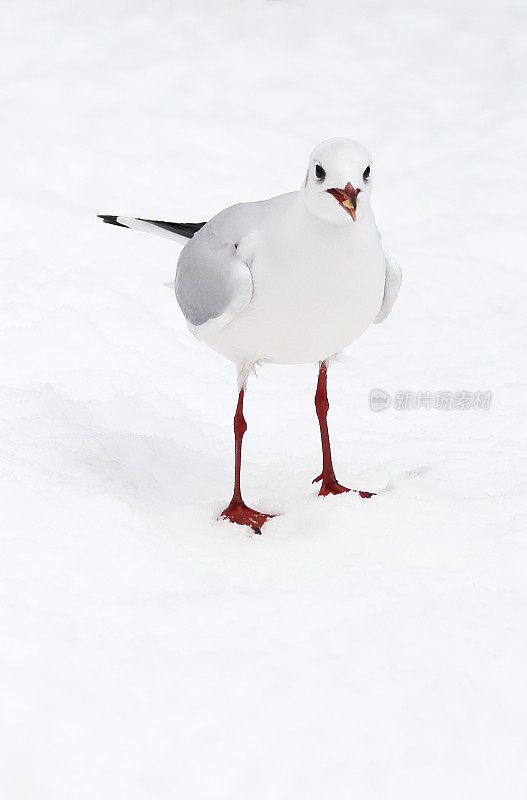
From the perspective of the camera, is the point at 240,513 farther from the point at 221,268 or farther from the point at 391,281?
the point at 391,281

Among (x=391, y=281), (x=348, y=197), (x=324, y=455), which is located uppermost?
(x=348, y=197)

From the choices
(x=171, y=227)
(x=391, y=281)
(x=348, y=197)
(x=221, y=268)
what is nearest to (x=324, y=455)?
(x=391, y=281)

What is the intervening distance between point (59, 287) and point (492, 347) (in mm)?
2830

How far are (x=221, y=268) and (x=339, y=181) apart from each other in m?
0.65

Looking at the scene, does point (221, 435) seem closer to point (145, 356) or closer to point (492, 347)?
point (145, 356)

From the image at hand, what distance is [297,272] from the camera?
3967 millimetres

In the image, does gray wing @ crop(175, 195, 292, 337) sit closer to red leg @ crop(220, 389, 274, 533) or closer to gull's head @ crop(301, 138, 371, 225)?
gull's head @ crop(301, 138, 371, 225)

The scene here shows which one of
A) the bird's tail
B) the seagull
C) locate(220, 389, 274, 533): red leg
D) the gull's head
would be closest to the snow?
locate(220, 389, 274, 533): red leg

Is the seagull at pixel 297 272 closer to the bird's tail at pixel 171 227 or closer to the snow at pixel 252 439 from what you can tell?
the bird's tail at pixel 171 227

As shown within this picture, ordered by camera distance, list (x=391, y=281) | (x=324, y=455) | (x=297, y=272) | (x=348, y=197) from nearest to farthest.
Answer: (x=348, y=197)
(x=297, y=272)
(x=391, y=281)
(x=324, y=455)

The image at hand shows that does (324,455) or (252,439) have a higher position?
(324,455)

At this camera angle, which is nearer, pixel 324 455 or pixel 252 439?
pixel 324 455

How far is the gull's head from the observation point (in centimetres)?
372

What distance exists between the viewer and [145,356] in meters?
→ 6.57
